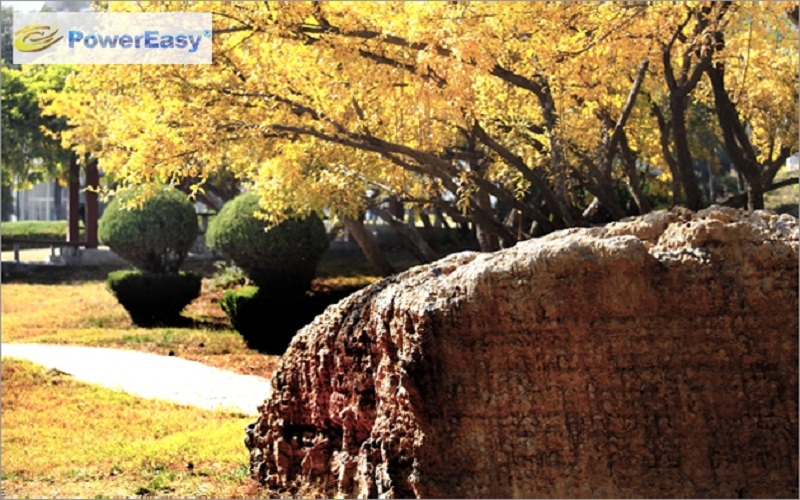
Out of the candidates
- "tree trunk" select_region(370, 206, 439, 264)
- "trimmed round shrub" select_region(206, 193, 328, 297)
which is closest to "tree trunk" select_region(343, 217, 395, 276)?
"trimmed round shrub" select_region(206, 193, 328, 297)

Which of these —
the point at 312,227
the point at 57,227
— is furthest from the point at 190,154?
the point at 57,227

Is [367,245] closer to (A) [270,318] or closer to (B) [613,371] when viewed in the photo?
(A) [270,318]

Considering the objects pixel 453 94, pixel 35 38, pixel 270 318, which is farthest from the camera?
pixel 270 318

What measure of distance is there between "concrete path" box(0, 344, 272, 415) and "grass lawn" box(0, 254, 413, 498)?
1.08ft

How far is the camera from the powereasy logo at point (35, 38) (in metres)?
7.59

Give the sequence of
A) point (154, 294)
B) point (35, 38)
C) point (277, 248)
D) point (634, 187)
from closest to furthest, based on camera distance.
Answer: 1. point (35, 38)
2. point (634, 187)
3. point (277, 248)
4. point (154, 294)

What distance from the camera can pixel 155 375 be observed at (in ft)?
39.7

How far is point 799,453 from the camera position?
14.6 feet

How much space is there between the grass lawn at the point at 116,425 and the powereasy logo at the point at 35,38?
2.87 m

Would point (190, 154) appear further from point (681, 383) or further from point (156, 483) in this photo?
point (681, 383)

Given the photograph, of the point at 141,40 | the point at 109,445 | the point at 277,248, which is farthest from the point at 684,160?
the point at 277,248

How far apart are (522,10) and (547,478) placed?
4349 mm

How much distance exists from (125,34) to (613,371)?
5.66m

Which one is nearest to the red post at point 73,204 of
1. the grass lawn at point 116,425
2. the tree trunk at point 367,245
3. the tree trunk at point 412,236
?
the grass lawn at point 116,425
